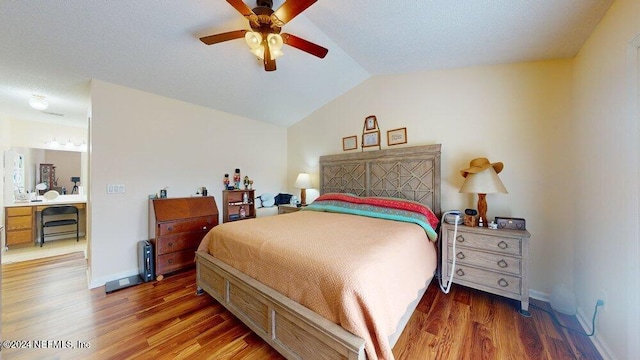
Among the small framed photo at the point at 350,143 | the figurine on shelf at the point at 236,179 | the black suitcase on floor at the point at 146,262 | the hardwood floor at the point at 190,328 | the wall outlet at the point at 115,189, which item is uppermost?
the small framed photo at the point at 350,143

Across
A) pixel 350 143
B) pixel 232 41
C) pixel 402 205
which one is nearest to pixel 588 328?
pixel 402 205

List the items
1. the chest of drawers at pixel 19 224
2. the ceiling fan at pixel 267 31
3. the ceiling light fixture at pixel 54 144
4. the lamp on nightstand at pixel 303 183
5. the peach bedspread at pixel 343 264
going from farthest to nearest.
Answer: the ceiling light fixture at pixel 54 144, the lamp on nightstand at pixel 303 183, the chest of drawers at pixel 19 224, the ceiling fan at pixel 267 31, the peach bedspread at pixel 343 264

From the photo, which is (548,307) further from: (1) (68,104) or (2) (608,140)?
(1) (68,104)

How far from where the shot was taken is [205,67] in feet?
8.80

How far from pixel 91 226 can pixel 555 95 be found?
530 cm

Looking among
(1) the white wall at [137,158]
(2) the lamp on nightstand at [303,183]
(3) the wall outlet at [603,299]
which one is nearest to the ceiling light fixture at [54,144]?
(1) the white wall at [137,158]

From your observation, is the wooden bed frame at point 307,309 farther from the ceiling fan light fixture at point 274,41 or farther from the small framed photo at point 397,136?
the ceiling fan light fixture at point 274,41

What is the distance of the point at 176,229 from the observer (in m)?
2.88

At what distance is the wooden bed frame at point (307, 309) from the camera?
4.18 ft

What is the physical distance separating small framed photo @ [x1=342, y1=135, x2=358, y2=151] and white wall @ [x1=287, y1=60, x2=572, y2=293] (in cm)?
64

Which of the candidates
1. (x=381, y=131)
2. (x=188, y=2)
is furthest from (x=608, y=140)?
(x=188, y=2)

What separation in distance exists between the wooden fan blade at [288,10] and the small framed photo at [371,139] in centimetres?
208

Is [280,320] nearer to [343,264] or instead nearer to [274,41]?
[343,264]

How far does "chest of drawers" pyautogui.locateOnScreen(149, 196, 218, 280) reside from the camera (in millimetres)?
2768
